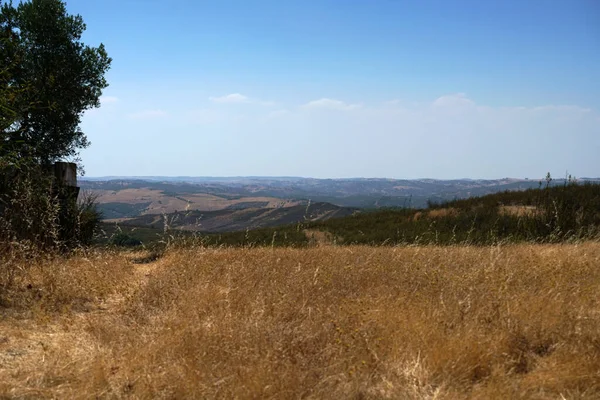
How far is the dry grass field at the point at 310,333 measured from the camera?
10.8 feet

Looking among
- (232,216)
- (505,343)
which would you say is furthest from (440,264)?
(232,216)

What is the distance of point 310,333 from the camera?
13.5ft

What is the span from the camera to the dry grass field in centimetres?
329

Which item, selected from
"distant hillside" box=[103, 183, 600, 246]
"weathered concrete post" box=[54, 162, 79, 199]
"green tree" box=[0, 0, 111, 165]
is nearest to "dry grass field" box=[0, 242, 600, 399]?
"distant hillside" box=[103, 183, 600, 246]

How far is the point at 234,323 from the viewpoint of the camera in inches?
171

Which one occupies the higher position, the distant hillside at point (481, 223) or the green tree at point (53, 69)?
the green tree at point (53, 69)

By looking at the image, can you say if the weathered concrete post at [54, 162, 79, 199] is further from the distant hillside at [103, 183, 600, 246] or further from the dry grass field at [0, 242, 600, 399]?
the dry grass field at [0, 242, 600, 399]

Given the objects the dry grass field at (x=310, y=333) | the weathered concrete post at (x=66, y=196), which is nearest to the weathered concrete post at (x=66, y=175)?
the weathered concrete post at (x=66, y=196)

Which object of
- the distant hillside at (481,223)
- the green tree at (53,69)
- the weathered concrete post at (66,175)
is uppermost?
the green tree at (53,69)

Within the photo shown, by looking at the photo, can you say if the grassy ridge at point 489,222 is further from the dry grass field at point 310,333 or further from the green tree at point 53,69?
the green tree at point 53,69

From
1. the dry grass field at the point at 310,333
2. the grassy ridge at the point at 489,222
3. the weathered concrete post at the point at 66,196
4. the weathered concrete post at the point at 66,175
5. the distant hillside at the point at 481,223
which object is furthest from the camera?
the grassy ridge at the point at 489,222

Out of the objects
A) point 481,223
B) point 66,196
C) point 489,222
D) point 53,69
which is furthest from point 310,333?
point 481,223

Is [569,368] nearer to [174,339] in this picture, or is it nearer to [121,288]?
[174,339]

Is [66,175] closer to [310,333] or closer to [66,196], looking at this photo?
[66,196]
